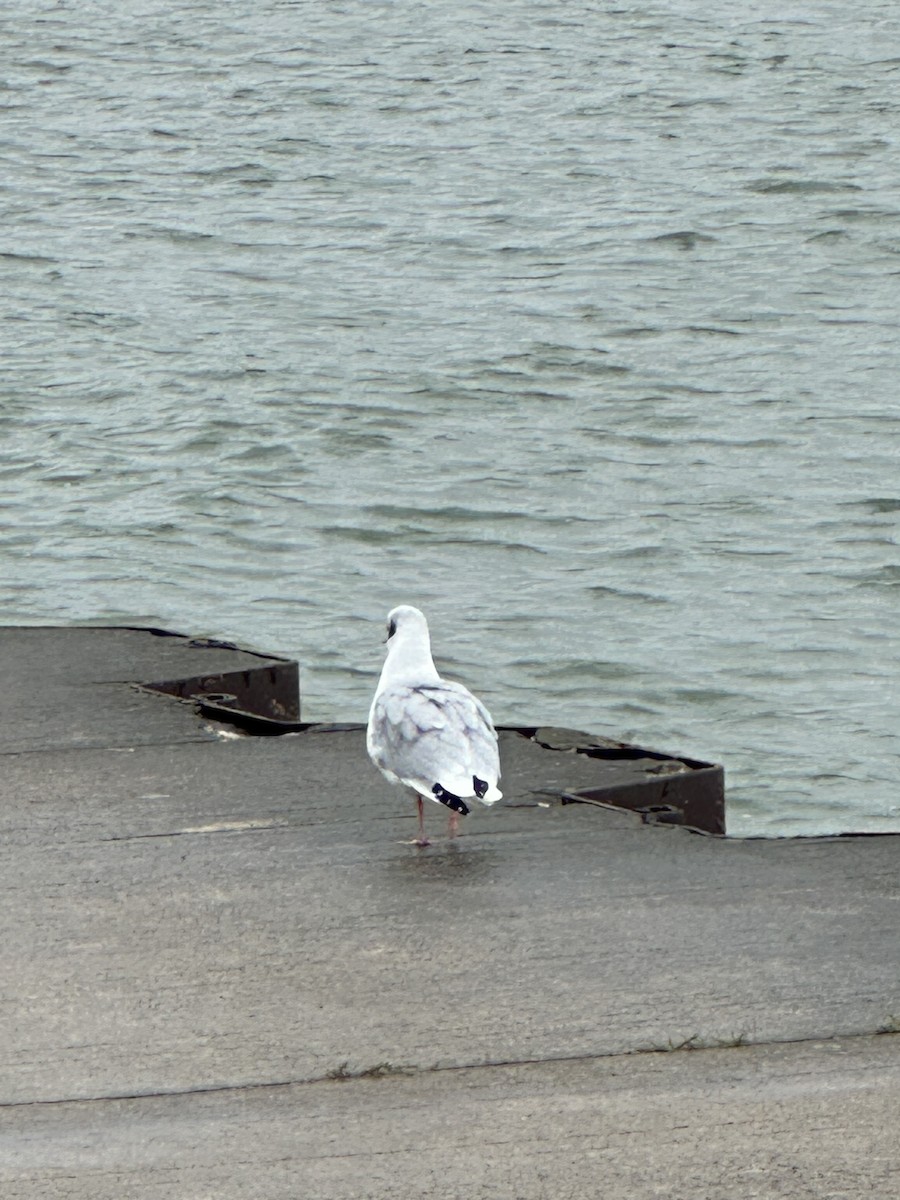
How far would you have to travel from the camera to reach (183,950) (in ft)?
18.2

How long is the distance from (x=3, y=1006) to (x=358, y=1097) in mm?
996

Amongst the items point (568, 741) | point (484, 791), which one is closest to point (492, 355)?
point (568, 741)

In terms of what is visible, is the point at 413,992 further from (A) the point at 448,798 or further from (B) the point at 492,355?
(B) the point at 492,355

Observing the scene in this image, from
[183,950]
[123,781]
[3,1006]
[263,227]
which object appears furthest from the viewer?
[263,227]

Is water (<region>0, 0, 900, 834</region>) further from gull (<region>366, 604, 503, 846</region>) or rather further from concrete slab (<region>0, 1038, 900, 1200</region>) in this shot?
concrete slab (<region>0, 1038, 900, 1200</region>)

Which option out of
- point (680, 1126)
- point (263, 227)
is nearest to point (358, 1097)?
point (680, 1126)

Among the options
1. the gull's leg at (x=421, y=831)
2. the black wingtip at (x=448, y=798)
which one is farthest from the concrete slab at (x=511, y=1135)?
the gull's leg at (x=421, y=831)

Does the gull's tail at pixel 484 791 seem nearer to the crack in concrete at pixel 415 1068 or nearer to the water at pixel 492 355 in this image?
the crack in concrete at pixel 415 1068

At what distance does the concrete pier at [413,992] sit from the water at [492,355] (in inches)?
175

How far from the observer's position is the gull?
6.19m

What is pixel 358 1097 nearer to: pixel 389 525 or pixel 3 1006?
pixel 3 1006

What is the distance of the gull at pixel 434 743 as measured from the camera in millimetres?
6188

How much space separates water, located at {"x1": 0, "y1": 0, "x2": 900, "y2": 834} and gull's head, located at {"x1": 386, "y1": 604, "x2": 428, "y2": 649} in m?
3.99

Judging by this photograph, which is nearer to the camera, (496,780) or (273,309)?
(496,780)
